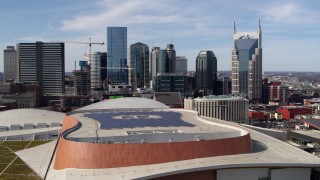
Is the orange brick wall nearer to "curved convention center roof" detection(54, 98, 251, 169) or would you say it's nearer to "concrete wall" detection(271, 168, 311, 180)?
"curved convention center roof" detection(54, 98, 251, 169)

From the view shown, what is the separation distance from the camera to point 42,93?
539 ft

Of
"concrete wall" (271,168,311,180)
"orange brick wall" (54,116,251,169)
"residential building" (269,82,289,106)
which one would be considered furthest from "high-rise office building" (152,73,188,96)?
"orange brick wall" (54,116,251,169)

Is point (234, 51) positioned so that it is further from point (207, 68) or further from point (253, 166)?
point (253, 166)

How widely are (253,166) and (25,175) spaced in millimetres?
17364

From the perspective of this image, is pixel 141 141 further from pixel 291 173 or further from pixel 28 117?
pixel 28 117

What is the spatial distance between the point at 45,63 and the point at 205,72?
66736 mm

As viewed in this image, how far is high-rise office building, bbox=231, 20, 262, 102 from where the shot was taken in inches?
6624

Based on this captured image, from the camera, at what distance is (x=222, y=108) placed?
95438mm

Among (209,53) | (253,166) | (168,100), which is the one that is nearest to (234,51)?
(209,53)

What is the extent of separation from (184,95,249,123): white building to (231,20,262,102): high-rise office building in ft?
217

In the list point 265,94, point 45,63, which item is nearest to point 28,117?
point 45,63

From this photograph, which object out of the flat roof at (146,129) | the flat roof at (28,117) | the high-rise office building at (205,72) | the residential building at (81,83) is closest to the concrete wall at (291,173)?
the flat roof at (146,129)

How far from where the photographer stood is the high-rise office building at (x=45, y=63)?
170625 millimetres

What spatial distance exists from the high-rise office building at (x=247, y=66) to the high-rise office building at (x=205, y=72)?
9.55 meters
